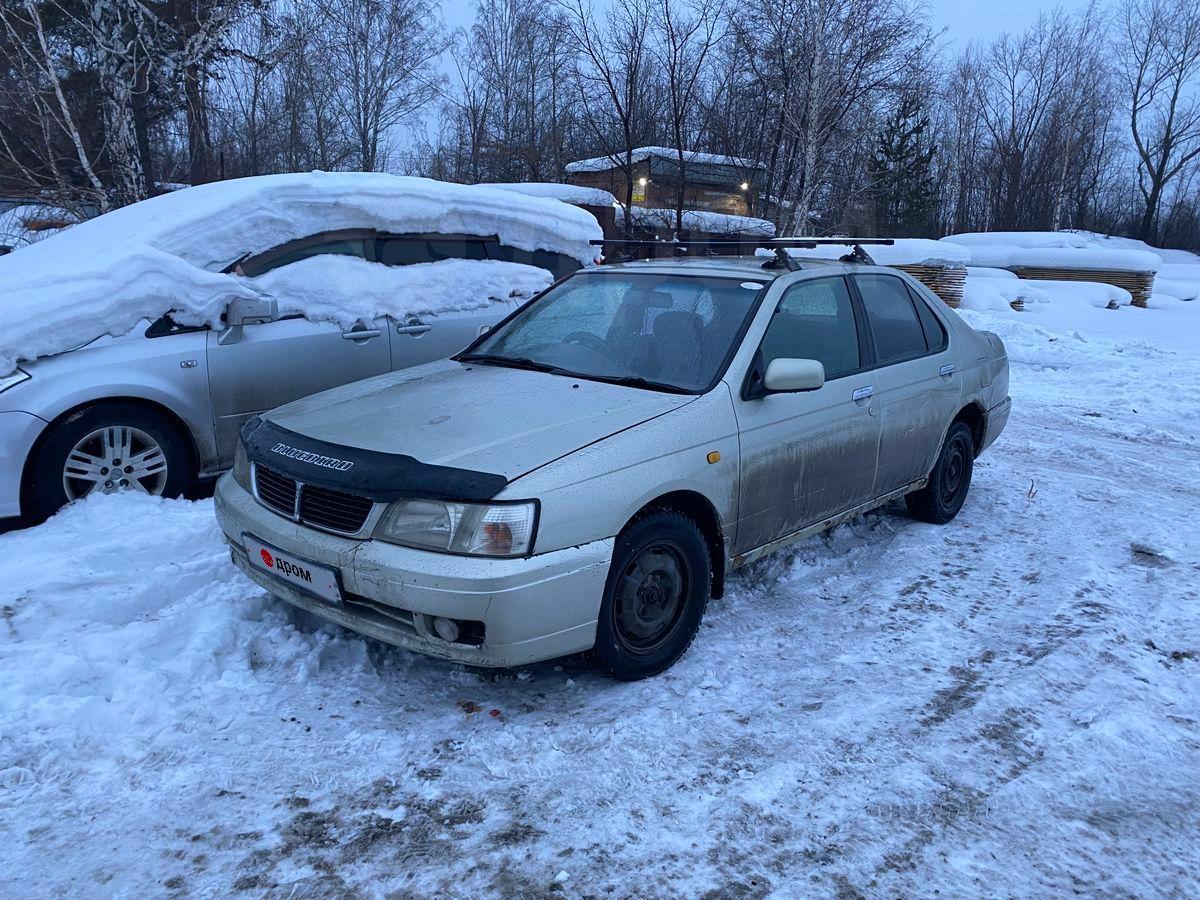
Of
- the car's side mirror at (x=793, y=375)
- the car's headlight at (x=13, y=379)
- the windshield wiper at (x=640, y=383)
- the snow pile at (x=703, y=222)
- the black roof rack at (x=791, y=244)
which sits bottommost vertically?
the car's headlight at (x=13, y=379)

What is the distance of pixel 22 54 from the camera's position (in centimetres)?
1102

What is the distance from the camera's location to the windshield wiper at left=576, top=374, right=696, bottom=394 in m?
3.67

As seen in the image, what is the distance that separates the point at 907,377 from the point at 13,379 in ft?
15.5

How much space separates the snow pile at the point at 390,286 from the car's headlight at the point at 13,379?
1436mm

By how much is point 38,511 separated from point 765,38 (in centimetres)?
1619

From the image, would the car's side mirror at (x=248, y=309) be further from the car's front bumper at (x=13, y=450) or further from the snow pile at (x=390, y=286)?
the car's front bumper at (x=13, y=450)

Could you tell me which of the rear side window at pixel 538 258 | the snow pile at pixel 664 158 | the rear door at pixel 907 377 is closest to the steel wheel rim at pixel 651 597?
the rear door at pixel 907 377

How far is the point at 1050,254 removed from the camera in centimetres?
2503

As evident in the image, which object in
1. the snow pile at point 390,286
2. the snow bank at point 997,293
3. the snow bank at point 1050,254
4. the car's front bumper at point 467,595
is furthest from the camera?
the snow bank at point 1050,254

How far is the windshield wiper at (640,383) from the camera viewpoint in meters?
3.67

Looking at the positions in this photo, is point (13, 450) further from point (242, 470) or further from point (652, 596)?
point (652, 596)

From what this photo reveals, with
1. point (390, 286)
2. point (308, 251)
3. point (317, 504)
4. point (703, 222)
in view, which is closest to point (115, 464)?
point (308, 251)

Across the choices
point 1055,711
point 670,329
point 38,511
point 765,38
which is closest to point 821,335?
point 670,329

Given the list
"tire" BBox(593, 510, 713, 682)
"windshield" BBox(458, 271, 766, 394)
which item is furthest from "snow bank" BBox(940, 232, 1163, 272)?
"tire" BBox(593, 510, 713, 682)
